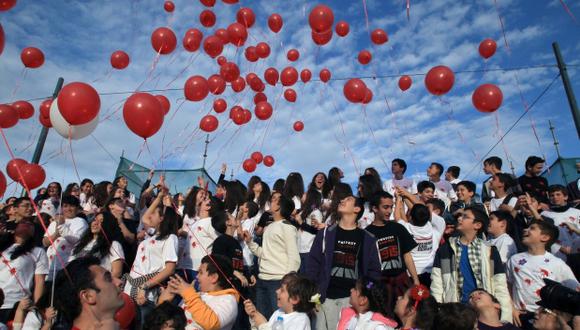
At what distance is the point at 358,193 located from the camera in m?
5.14

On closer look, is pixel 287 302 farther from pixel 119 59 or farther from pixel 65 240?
pixel 119 59

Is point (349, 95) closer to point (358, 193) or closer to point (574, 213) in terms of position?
point (358, 193)

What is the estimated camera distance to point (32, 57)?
586cm

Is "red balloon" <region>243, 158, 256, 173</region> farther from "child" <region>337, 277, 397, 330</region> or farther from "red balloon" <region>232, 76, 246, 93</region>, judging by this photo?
"child" <region>337, 277, 397, 330</region>

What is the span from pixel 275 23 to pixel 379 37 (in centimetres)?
179

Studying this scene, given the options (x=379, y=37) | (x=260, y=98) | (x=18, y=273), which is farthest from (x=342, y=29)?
(x=18, y=273)

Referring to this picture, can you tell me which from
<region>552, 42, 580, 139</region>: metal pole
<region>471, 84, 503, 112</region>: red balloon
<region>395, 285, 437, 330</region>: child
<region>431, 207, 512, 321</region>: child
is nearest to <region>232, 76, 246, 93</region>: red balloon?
<region>471, 84, 503, 112</region>: red balloon

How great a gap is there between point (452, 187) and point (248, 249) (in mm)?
3616

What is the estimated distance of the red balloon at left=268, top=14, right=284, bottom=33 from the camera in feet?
21.3

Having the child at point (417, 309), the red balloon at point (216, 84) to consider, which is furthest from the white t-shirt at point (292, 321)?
the red balloon at point (216, 84)

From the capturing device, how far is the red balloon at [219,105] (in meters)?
6.98

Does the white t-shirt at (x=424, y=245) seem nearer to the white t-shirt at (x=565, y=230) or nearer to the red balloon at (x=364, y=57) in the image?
the white t-shirt at (x=565, y=230)

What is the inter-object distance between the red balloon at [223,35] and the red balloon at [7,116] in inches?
128

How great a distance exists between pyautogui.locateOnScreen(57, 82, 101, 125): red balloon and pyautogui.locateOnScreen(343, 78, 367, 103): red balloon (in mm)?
3808
